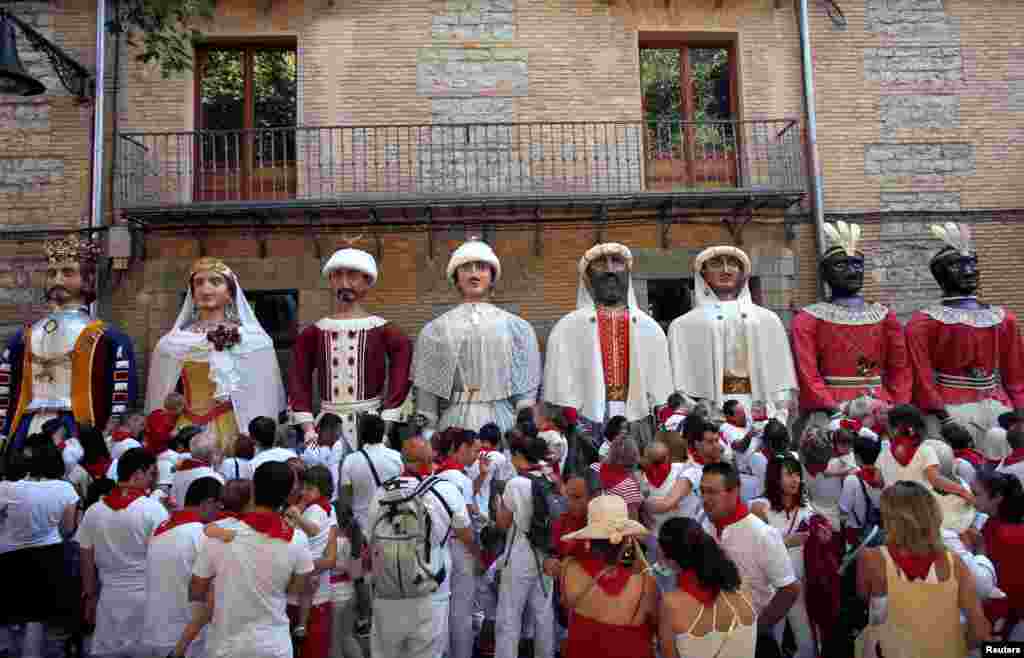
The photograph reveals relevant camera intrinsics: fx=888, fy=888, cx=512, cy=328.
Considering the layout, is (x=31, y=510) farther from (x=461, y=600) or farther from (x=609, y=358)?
(x=609, y=358)

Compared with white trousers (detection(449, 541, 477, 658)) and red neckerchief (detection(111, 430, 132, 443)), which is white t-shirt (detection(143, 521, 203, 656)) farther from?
red neckerchief (detection(111, 430, 132, 443))

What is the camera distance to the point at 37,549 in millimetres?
5211

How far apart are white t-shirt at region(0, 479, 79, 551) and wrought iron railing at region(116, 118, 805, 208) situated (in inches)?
237

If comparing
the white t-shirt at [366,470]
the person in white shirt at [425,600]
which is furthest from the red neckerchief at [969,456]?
the white t-shirt at [366,470]

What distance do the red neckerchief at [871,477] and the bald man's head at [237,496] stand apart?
3.26 m

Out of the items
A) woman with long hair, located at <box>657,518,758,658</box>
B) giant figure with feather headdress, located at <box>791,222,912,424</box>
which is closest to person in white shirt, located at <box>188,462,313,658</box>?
woman with long hair, located at <box>657,518,758,658</box>

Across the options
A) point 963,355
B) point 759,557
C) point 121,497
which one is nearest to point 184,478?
point 121,497

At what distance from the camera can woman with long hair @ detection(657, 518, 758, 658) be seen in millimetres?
3105

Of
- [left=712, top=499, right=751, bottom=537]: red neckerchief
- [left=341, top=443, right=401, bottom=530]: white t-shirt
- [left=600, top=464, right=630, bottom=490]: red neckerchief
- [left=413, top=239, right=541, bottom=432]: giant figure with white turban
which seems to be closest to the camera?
[left=712, top=499, right=751, bottom=537]: red neckerchief

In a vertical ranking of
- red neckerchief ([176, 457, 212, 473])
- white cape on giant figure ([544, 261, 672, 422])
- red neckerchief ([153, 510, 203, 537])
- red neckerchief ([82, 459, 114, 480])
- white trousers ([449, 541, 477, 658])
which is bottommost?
white trousers ([449, 541, 477, 658])

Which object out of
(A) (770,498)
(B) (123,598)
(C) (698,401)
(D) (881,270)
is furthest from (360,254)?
(D) (881,270)

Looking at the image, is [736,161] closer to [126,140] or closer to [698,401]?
[698,401]

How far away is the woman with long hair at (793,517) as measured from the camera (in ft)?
14.5

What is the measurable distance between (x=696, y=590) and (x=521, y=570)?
1.55 metres
